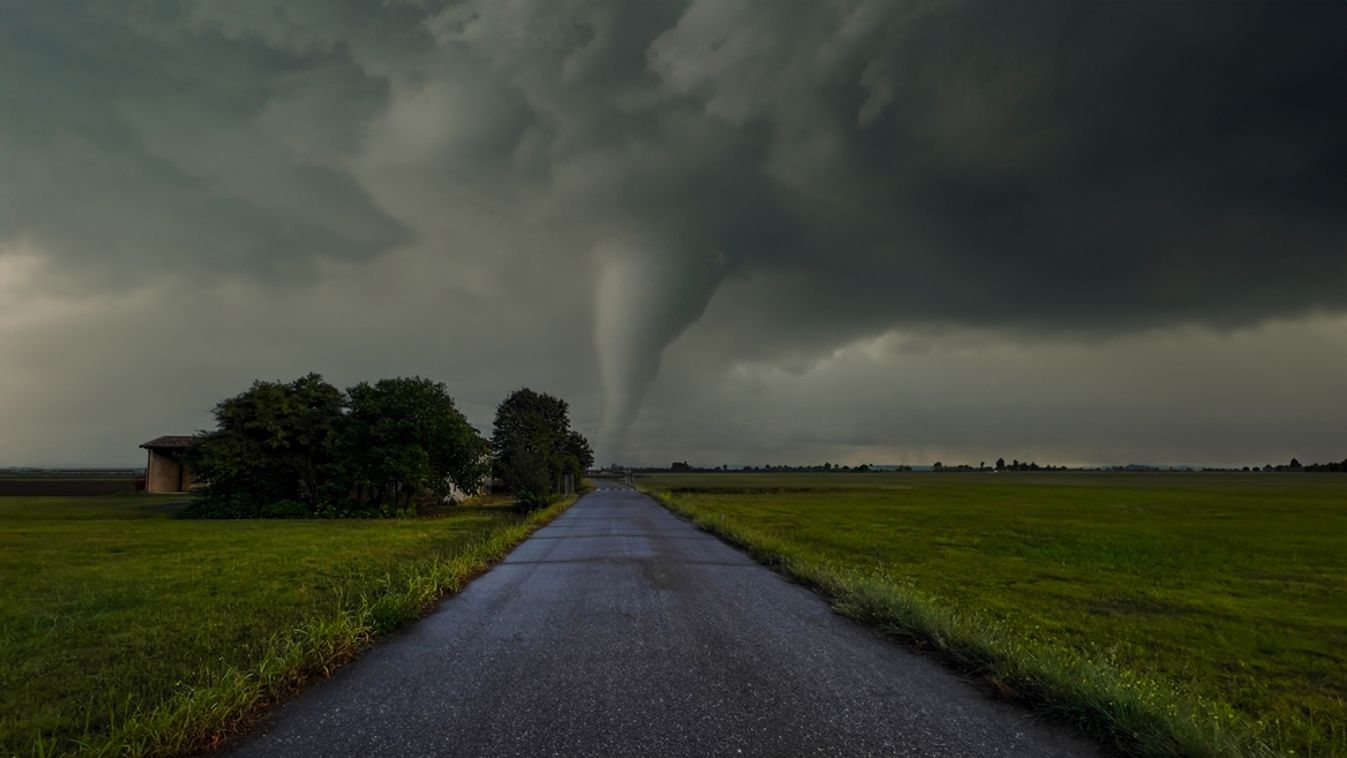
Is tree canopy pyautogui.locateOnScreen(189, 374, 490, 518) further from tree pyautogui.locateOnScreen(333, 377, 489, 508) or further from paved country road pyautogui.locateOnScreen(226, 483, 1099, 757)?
paved country road pyautogui.locateOnScreen(226, 483, 1099, 757)

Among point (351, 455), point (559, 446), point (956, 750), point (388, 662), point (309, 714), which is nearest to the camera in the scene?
point (956, 750)

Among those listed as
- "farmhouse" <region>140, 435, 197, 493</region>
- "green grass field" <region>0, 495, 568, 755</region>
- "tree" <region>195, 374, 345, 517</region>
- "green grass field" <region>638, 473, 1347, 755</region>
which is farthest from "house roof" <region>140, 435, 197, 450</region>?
"green grass field" <region>638, 473, 1347, 755</region>

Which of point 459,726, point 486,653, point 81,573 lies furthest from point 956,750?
point 81,573

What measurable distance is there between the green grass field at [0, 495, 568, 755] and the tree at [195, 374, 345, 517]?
331 inches

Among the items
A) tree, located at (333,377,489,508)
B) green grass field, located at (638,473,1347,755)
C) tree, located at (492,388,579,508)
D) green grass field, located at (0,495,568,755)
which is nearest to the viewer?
green grass field, located at (0,495,568,755)

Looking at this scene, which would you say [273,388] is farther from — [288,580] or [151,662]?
[151,662]

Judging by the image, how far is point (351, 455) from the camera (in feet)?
106

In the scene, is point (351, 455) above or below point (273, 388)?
below

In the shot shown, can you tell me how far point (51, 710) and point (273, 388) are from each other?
3185 cm

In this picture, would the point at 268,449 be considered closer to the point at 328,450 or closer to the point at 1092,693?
the point at 328,450

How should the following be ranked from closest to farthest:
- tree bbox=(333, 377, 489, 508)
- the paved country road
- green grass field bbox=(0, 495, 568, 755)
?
the paved country road < green grass field bbox=(0, 495, 568, 755) < tree bbox=(333, 377, 489, 508)

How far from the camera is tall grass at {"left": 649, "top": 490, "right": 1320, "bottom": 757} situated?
178 inches

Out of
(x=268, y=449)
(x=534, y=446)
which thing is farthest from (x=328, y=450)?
(x=534, y=446)

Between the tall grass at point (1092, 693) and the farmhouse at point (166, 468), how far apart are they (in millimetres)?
53430
